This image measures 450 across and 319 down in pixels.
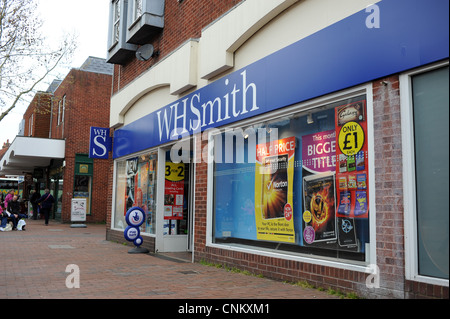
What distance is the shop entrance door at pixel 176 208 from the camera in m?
10.9

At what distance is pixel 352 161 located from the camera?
5.77 meters

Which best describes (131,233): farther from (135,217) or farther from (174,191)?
(174,191)

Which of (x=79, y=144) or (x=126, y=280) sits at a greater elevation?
(x=79, y=144)

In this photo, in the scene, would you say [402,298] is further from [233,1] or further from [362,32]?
[233,1]

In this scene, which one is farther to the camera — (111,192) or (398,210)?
(111,192)

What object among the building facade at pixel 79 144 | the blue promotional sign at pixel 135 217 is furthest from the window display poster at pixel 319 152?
the building facade at pixel 79 144

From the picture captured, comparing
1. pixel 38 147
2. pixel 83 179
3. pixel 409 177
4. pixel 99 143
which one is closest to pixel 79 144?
pixel 83 179

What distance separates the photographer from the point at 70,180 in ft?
73.2

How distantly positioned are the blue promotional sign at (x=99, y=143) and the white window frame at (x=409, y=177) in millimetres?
10856

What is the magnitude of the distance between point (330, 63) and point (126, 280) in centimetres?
451

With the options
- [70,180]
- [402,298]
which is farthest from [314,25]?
[70,180]

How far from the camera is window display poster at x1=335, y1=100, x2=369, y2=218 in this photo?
556 centimetres

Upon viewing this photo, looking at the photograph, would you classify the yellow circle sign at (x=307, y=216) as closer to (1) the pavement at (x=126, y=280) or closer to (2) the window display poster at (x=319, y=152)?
(2) the window display poster at (x=319, y=152)
